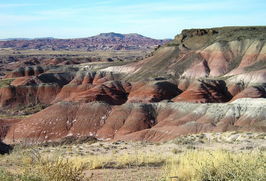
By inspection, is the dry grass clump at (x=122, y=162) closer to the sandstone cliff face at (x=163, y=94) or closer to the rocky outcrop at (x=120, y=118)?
the sandstone cliff face at (x=163, y=94)

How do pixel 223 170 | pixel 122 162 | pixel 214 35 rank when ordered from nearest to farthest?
pixel 223 170, pixel 122 162, pixel 214 35

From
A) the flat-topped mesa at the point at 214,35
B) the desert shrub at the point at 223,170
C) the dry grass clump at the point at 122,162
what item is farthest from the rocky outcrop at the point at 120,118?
the flat-topped mesa at the point at 214,35

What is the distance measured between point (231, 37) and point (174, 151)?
95199mm

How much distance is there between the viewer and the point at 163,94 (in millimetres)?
80188

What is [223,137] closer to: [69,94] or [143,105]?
[143,105]

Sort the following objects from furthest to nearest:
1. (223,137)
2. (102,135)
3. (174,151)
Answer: (102,135) → (223,137) → (174,151)

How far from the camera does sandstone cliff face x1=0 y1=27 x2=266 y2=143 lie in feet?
167

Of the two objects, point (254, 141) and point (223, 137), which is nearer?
point (254, 141)

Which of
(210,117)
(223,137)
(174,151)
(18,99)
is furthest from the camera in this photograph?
(18,99)

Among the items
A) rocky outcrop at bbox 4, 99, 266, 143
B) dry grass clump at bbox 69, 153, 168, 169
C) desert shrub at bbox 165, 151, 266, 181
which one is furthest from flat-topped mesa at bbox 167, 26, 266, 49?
desert shrub at bbox 165, 151, 266, 181

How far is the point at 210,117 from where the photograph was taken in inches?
1989

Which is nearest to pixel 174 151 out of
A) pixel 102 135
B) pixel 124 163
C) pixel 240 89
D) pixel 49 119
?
pixel 124 163

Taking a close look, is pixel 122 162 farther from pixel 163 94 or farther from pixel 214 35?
pixel 214 35

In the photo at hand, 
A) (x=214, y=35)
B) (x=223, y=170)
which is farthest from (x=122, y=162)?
(x=214, y=35)
